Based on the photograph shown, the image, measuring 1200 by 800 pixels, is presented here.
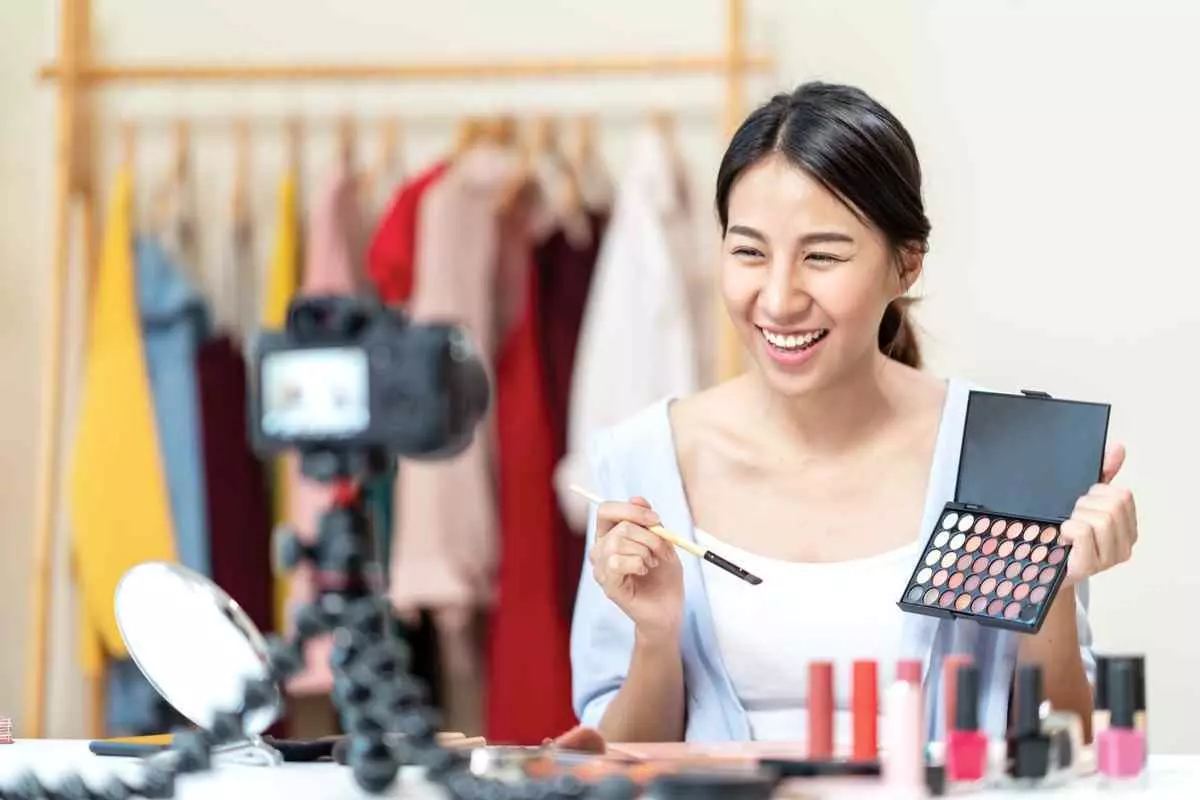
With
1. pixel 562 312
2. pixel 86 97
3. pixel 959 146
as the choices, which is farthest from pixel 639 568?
pixel 86 97

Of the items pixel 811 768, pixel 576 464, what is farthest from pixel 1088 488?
pixel 576 464

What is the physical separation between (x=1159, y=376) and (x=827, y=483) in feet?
3.41

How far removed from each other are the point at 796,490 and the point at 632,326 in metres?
0.89

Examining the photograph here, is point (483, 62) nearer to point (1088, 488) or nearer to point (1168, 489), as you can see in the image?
point (1168, 489)

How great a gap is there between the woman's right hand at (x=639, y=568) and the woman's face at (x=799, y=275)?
8.1 inches

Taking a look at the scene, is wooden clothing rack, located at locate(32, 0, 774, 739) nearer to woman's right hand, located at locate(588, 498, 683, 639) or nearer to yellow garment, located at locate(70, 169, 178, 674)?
yellow garment, located at locate(70, 169, 178, 674)

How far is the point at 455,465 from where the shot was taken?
236cm

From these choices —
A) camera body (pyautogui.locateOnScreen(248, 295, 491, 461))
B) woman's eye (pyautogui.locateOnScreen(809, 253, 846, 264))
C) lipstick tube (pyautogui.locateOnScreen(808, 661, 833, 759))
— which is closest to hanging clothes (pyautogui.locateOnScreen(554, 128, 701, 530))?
woman's eye (pyautogui.locateOnScreen(809, 253, 846, 264))

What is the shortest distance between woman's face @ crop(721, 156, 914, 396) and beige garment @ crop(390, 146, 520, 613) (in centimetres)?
95

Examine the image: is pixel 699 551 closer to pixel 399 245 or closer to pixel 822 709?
pixel 822 709

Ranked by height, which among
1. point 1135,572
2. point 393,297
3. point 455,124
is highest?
point 455,124

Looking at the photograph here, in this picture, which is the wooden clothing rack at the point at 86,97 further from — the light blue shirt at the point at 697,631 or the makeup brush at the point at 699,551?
the makeup brush at the point at 699,551

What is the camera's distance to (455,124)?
267 centimetres

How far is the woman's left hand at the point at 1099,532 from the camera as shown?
1198 millimetres
